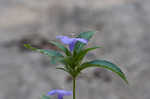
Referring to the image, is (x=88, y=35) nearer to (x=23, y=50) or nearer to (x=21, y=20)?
(x=23, y=50)

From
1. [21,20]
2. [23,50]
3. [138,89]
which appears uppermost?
[21,20]

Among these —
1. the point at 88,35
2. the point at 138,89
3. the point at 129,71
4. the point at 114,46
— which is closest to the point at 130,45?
the point at 114,46

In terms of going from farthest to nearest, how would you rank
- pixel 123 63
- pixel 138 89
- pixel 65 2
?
pixel 65 2 → pixel 123 63 → pixel 138 89

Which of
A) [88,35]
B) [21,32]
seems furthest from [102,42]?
[88,35]

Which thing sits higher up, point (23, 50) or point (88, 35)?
point (88, 35)

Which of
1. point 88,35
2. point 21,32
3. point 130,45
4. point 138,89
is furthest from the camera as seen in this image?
point 21,32

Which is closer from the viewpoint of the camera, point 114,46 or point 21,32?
point 114,46

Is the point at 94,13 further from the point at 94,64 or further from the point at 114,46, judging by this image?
the point at 94,64
